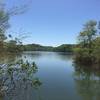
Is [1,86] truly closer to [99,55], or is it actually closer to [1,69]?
[1,69]

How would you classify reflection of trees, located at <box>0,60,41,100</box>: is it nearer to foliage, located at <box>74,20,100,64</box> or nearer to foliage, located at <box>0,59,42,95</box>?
foliage, located at <box>0,59,42,95</box>

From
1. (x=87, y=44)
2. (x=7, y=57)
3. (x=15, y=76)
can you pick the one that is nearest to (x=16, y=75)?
(x=15, y=76)

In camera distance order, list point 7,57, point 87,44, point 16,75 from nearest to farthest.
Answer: point 7,57 < point 16,75 < point 87,44

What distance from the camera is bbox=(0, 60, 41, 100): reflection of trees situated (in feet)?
13.6

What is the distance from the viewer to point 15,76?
4484 mm

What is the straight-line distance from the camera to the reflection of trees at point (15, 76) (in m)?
4.16

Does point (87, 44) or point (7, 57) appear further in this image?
point (87, 44)

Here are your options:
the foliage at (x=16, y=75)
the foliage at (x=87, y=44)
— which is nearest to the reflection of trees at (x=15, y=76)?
the foliage at (x=16, y=75)

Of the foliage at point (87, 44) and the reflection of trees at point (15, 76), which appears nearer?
the reflection of trees at point (15, 76)

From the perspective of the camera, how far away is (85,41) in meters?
36.4

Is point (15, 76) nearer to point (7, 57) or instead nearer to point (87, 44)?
point (7, 57)

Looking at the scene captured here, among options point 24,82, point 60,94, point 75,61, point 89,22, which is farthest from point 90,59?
point 24,82

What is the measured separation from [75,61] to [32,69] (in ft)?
105

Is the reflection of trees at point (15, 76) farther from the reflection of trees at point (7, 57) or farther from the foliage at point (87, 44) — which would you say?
the foliage at point (87, 44)
